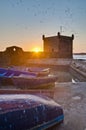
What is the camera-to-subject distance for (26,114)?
11.1 ft

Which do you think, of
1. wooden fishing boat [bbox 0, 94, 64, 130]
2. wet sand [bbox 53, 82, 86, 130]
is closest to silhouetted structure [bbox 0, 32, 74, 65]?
wet sand [bbox 53, 82, 86, 130]

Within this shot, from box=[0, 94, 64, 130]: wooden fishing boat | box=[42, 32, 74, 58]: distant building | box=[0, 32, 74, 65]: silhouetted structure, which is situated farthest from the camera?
box=[42, 32, 74, 58]: distant building

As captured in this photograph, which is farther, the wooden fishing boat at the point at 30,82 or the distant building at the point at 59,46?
the distant building at the point at 59,46

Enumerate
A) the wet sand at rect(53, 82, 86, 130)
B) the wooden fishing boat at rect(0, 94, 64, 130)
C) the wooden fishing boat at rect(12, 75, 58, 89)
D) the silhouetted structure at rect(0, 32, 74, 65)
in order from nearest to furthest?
the wooden fishing boat at rect(0, 94, 64, 130) → the wet sand at rect(53, 82, 86, 130) → the wooden fishing boat at rect(12, 75, 58, 89) → the silhouetted structure at rect(0, 32, 74, 65)

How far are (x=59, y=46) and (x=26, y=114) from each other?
27.8 meters

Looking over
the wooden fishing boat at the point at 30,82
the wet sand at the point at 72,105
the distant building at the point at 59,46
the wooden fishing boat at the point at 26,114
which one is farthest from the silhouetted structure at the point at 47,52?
the wooden fishing boat at the point at 26,114

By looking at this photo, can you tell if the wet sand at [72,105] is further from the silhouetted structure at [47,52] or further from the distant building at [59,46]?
the distant building at [59,46]

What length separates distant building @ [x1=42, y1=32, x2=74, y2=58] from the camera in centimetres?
3059

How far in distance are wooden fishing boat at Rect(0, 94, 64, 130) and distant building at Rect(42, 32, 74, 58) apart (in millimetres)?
25898

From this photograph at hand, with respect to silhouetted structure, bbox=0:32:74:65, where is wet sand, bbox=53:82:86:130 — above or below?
below

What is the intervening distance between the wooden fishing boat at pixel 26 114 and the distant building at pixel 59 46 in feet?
85.0

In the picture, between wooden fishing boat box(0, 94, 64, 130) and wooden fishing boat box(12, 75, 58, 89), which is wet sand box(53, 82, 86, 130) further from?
wooden fishing boat box(12, 75, 58, 89)

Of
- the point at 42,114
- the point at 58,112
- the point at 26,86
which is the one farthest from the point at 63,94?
the point at 42,114

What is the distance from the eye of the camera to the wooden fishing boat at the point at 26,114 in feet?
10.4
